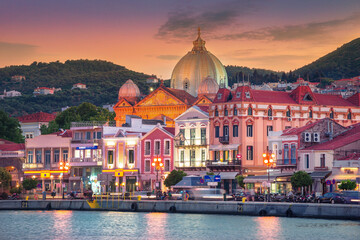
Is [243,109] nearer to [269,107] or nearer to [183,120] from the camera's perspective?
[269,107]

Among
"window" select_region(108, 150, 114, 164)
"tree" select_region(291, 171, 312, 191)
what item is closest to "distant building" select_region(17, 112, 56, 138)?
"window" select_region(108, 150, 114, 164)

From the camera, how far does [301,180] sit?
87.8m

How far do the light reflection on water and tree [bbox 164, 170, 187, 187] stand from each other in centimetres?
1934

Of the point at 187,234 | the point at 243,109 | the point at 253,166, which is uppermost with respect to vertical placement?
the point at 243,109

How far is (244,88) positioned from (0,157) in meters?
43.2

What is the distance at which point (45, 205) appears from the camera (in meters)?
91.1

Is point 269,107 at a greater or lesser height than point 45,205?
greater

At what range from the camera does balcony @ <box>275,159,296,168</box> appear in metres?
95.6

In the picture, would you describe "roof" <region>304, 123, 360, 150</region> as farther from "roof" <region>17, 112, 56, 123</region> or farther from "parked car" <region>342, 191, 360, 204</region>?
"roof" <region>17, 112, 56, 123</region>

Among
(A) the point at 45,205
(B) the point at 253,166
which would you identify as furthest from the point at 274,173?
(A) the point at 45,205

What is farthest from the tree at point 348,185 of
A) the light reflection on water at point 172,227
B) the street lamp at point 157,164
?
the street lamp at point 157,164

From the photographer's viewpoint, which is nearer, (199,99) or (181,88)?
(199,99)

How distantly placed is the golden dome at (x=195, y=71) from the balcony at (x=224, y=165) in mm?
45147

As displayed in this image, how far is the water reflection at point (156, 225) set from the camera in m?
66.4
